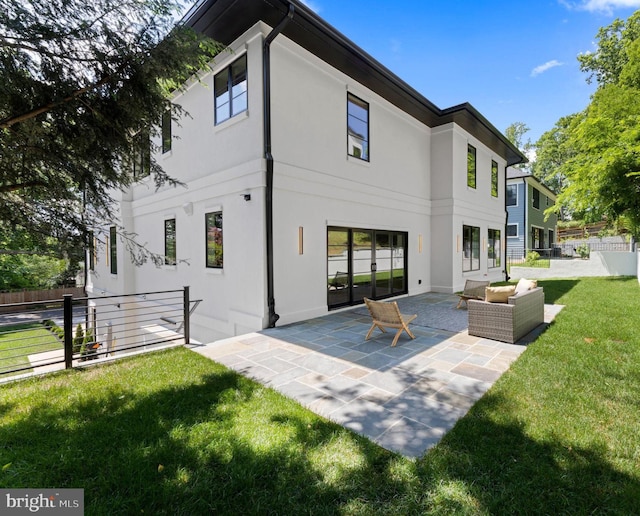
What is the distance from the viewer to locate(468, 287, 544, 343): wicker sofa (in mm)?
5605

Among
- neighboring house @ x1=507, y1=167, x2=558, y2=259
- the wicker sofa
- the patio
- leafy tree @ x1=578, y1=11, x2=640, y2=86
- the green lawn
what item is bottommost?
the green lawn

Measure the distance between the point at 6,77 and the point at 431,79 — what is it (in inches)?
539

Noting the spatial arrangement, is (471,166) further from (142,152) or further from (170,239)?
(142,152)

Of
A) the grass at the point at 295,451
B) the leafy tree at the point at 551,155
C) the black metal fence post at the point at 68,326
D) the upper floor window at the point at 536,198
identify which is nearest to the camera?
the grass at the point at 295,451

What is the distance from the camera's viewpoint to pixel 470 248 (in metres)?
13.3

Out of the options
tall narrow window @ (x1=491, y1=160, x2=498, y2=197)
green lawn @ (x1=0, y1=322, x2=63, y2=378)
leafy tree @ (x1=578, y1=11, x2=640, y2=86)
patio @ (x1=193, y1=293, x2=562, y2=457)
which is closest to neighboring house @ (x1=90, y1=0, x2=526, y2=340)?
patio @ (x1=193, y1=293, x2=562, y2=457)

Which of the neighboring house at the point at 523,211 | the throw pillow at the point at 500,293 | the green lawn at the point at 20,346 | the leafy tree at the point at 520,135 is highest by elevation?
the leafy tree at the point at 520,135

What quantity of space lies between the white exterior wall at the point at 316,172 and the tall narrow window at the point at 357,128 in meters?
0.17

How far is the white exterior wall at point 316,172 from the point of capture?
7.11 metres

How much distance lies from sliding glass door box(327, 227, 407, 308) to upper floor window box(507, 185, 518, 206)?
18.1 m

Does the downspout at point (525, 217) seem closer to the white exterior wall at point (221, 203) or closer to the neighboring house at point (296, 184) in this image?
the neighboring house at point (296, 184)

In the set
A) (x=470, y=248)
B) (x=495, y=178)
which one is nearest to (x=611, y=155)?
(x=470, y=248)

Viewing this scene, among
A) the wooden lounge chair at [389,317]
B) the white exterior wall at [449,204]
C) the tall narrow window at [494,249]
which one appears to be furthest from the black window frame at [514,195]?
the wooden lounge chair at [389,317]

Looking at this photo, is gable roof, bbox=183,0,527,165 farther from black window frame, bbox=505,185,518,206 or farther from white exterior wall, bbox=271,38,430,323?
black window frame, bbox=505,185,518,206
